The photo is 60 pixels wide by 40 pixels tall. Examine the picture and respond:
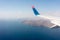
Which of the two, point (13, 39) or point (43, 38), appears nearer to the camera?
point (43, 38)

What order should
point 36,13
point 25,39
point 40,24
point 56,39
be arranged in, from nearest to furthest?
point 36,13
point 56,39
point 25,39
point 40,24

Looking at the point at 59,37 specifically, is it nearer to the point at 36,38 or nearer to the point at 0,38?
the point at 36,38

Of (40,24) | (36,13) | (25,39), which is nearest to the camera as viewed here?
(36,13)

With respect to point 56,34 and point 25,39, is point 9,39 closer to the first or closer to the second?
point 25,39

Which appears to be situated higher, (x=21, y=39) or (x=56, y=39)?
(x=21, y=39)

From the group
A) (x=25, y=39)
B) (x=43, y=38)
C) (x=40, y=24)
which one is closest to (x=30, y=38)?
(x=25, y=39)

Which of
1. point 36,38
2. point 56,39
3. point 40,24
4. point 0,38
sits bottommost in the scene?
point 56,39

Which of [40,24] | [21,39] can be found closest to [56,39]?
[21,39]

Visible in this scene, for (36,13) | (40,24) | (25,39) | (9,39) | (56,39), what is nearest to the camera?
(36,13)

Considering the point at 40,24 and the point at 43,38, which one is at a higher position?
the point at 40,24
